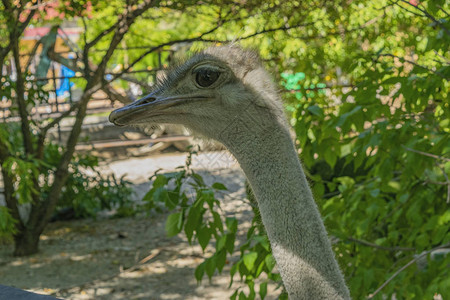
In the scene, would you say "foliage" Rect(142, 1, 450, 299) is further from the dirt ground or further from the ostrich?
the dirt ground

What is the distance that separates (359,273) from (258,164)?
1.36 meters

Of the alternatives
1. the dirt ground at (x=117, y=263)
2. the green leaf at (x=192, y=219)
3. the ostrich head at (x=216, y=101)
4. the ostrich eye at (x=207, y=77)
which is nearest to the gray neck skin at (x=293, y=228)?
the ostrich head at (x=216, y=101)

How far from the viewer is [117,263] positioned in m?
6.22

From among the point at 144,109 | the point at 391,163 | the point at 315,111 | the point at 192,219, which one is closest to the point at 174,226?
the point at 192,219

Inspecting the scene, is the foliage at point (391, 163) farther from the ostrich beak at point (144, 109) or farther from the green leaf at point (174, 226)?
the ostrich beak at point (144, 109)

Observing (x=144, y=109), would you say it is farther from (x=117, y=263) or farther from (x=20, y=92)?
(x=117, y=263)

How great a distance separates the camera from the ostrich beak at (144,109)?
5.87ft

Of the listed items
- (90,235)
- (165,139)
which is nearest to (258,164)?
(90,235)

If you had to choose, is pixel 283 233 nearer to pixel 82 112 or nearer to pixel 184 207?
pixel 184 207

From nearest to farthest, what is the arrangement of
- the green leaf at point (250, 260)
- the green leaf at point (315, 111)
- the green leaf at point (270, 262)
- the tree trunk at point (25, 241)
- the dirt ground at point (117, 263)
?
1. the green leaf at point (270, 262)
2. the green leaf at point (250, 260)
3. the green leaf at point (315, 111)
4. the dirt ground at point (117, 263)
5. the tree trunk at point (25, 241)

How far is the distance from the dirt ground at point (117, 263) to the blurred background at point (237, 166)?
0.02m

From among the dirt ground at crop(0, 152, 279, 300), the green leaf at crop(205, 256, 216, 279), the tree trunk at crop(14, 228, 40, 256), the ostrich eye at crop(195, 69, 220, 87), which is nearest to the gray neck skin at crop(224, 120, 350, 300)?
the ostrich eye at crop(195, 69, 220, 87)

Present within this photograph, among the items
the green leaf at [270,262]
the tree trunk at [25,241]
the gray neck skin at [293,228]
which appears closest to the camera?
the gray neck skin at [293,228]

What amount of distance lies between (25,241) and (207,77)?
5031 millimetres
